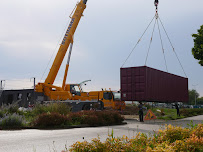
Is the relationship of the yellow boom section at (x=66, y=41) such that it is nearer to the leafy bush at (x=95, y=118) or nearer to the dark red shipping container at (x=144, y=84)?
the dark red shipping container at (x=144, y=84)

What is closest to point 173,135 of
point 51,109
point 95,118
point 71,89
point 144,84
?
point 95,118

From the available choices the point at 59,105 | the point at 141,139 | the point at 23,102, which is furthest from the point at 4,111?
the point at 141,139

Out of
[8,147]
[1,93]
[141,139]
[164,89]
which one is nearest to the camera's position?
[141,139]

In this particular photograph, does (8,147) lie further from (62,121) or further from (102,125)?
(102,125)

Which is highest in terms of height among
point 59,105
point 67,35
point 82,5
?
point 82,5

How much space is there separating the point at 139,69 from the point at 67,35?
27.8 feet

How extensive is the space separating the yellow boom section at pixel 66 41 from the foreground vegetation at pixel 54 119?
281 inches

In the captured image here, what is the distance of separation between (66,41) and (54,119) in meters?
12.8

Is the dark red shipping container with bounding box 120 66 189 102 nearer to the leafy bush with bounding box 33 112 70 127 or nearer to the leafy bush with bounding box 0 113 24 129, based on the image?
the leafy bush with bounding box 33 112 70 127

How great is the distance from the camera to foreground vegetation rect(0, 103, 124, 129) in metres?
12.8

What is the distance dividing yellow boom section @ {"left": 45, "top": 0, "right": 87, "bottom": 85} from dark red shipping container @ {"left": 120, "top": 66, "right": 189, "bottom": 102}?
21.2 feet

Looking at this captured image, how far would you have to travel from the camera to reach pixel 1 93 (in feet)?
81.3

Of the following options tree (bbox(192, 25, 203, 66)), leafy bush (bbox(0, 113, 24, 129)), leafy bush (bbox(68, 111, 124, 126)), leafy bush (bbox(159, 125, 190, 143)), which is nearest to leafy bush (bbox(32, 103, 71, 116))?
leafy bush (bbox(68, 111, 124, 126))

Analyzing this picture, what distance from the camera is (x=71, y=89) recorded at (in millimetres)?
24750
